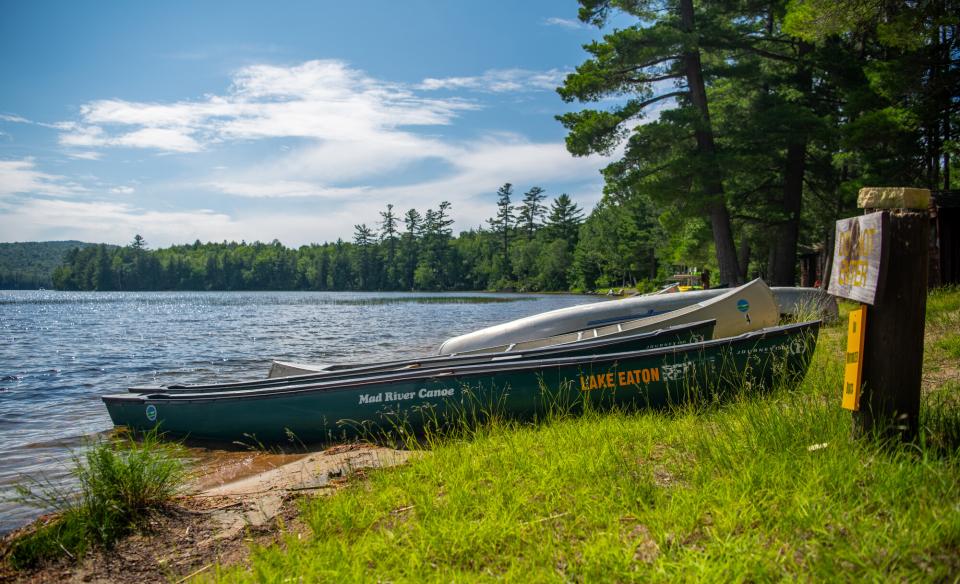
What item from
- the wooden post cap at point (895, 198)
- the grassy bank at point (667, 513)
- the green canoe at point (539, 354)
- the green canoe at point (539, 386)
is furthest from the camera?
the green canoe at point (539, 354)

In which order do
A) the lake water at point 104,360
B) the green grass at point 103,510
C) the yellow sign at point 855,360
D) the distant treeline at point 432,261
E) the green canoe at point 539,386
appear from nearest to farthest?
the yellow sign at point 855,360 → the green grass at point 103,510 → the green canoe at point 539,386 → the lake water at point 104,360 → the distant treeline at point 432,261

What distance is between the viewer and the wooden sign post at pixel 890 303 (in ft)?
10.5

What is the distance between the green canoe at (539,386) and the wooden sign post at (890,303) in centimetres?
281

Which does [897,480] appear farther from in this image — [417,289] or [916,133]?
[417,289]

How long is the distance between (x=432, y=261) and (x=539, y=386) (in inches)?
4983

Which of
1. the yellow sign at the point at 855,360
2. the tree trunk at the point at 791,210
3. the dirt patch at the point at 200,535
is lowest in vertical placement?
the dirt patch at the point at 200,535

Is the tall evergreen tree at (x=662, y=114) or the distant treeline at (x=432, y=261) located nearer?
the tall evergreen tree at (x=662, y=114)

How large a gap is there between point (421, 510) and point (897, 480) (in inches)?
99.7

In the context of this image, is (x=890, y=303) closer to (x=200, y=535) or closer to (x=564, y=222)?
(x=200, y=535)

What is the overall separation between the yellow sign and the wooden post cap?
584 mm

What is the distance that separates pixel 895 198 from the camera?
3.20 meters

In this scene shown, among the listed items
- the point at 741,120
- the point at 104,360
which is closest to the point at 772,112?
the point at 741,120

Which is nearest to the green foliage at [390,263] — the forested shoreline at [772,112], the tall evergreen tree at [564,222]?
the tall evergreen tree at [564,222]

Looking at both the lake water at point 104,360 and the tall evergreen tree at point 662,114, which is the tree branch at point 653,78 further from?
the lake water at point 104,360
